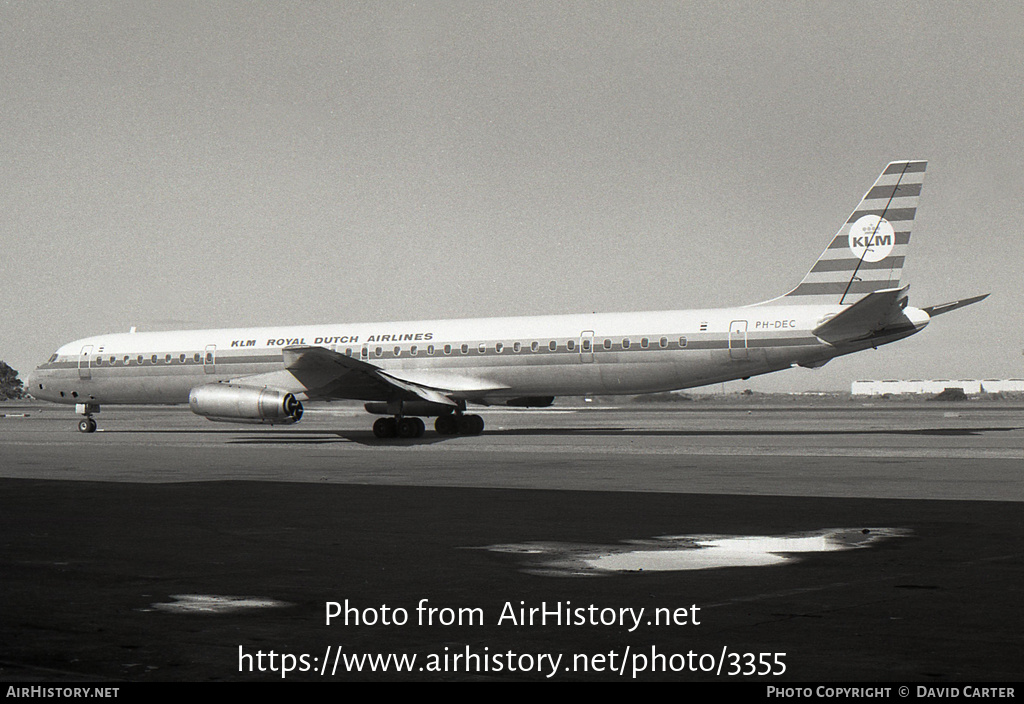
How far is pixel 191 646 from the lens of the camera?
5961 millimetres

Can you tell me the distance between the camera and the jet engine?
3262 cm

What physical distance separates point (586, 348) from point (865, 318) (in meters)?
→ 8.26

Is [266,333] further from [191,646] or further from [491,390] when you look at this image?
[191,646]

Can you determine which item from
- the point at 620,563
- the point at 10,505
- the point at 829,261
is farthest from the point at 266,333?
the point at 620,563

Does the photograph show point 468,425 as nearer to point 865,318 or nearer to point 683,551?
point 865,318

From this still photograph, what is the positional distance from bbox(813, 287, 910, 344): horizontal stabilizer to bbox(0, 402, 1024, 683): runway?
1040 cm

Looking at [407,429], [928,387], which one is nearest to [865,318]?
[407,429]

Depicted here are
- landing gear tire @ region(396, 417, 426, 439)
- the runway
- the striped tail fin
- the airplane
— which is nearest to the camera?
the runway

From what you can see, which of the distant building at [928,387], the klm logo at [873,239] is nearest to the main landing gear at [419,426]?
the klm logo at [873,239]

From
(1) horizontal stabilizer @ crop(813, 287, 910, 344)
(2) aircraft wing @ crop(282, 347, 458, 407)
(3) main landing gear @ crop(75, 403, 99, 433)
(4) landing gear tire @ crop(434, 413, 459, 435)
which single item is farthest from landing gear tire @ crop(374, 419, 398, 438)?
(3) main landing gear @ crop(75, 403, 99, 433)

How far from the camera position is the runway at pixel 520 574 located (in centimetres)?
573

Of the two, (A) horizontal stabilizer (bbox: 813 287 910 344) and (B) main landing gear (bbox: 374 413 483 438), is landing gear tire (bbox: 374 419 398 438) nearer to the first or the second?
(B) main landing gear (bbox: 374 413 483 438)
